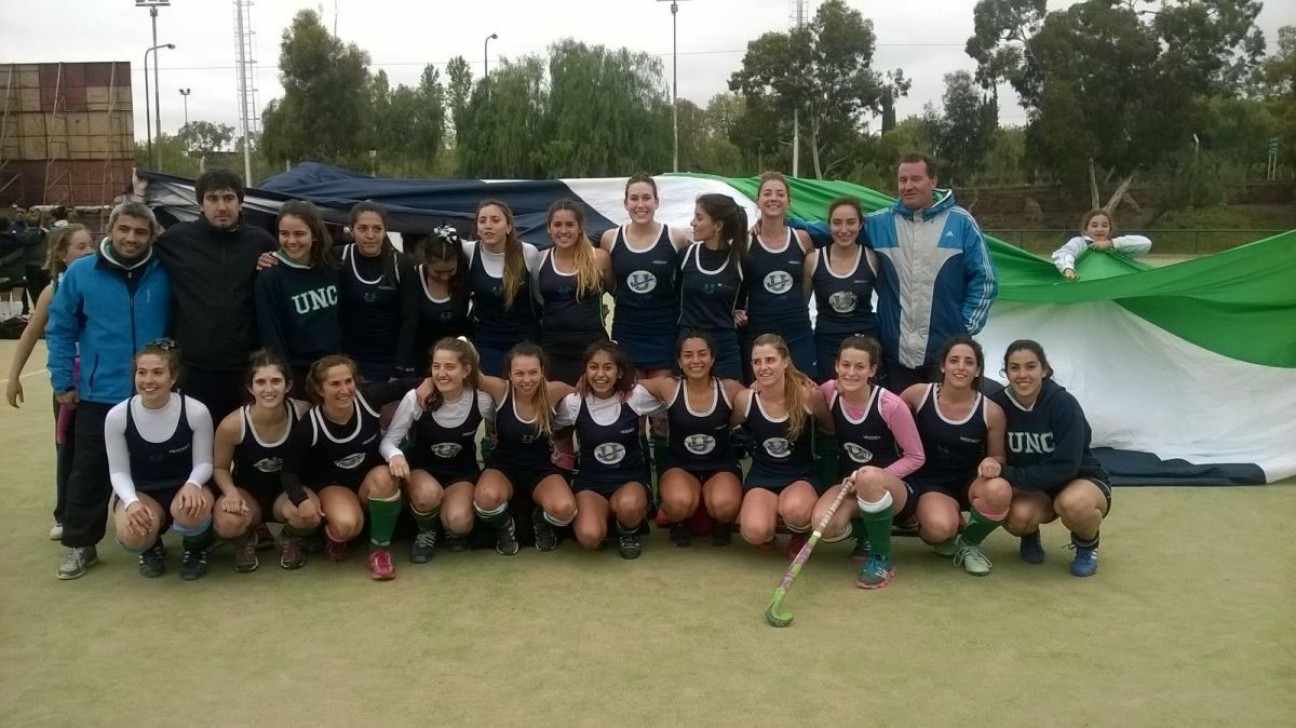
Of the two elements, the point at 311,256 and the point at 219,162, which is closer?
the point at 311,256

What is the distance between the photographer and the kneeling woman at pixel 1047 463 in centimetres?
326

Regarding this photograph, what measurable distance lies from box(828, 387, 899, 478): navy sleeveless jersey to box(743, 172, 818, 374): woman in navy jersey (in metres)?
0.41

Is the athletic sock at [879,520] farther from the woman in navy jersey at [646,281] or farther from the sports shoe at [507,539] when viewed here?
the sports shoe at [507,539]

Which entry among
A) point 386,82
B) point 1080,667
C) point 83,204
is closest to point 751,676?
point 1080,667

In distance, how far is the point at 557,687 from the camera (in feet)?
8.05

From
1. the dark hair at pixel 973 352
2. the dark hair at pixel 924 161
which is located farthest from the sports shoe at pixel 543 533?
the dark hair at pixel 924 161

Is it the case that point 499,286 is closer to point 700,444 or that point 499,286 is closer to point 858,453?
point 700,444

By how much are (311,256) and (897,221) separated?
220 cm

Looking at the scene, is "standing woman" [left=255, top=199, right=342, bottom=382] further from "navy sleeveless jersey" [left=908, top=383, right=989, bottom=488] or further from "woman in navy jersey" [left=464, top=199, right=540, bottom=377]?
"navy sleeveless jersey" [left=908, top=383, right=989, bottom=488]

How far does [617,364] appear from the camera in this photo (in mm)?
3521

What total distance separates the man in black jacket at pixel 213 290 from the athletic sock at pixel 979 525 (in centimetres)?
256

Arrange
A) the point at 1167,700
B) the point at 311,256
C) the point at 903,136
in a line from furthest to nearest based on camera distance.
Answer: the point at 903,136
the point at 311,256
the point at 1167,700

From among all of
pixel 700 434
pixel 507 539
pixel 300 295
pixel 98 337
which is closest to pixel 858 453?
pixel 700 434

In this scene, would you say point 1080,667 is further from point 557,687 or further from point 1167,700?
point 557,687
